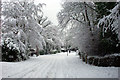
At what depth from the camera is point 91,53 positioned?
12.6 metres

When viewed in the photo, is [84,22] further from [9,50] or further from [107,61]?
[9,50]

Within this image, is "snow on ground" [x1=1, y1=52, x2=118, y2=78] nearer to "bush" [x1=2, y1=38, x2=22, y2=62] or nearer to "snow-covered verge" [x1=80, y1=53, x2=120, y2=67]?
"snow-covered verge" [x1=80, y1=53, x2=120, y2=67]

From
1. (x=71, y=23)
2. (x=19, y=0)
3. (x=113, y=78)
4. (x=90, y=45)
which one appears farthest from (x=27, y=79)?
(x=19, y=0)

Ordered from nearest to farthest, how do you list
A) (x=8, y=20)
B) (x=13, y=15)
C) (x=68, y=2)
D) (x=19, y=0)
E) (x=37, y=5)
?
(x=68, y=2), (x=8, y=20), (x=13, y=15), (x=19, y=0), (x=37, y=5)

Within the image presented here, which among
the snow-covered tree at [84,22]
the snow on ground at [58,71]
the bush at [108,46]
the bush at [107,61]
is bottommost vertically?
the snow on ground at [58,71]

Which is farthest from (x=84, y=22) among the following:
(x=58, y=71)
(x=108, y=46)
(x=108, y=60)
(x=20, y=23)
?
(x=20, y=23)

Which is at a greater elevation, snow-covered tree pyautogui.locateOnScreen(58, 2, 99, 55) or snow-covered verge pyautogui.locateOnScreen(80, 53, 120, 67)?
snow-covered tree pyautogui.locateOnScreen(58, 2, 99, 55)

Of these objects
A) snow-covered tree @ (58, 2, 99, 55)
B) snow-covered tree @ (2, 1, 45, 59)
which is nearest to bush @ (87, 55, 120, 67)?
snow-covered tree @ (58, 2, 99, 55)

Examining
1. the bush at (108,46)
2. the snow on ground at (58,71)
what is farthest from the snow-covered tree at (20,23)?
the bush at (108,46)

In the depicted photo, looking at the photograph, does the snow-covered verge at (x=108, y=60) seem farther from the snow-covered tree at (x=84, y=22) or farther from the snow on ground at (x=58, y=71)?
the snow-covered tree at (x=84, y=22)

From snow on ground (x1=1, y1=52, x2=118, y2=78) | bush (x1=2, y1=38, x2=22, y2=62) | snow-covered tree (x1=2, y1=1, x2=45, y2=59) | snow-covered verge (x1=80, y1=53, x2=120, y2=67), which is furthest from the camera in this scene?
snow-covered tree (x1=2, y1=1, x2=45, y2=59)

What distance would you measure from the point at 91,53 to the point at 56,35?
2397 centimetres

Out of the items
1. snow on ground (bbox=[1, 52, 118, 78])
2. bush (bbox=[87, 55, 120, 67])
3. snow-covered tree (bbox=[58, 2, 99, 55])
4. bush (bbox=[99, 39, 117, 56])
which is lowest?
snow on ground (bbox=[1, 52, 118, 78])

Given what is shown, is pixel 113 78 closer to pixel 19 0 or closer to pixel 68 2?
pixel 68 2
